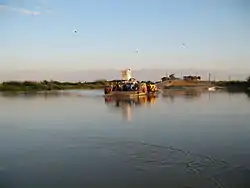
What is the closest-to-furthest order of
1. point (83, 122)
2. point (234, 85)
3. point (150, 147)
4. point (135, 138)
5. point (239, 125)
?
point (150, 147)
point (135, 138)
point (239, 125)
point (83, 122)
point (234, 85)

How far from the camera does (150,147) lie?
4.96 meters

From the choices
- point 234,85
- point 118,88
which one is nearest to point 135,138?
point 118,88

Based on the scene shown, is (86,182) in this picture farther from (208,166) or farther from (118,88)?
(118,88)

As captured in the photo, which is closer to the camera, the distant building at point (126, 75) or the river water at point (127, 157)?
the river water at point (127, 157)

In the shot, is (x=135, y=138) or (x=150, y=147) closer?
(x=150, y=147)

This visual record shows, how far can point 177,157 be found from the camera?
4.34 metres

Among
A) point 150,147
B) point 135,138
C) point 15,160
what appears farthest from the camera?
point 135,138

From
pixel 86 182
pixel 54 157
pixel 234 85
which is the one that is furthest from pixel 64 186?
pixel 234 85

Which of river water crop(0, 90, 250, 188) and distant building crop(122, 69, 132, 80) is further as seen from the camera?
distant building crop(122, 69, 132, 80)

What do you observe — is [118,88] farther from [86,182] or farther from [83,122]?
[86,182]

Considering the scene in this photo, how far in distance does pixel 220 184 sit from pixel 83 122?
5045mm

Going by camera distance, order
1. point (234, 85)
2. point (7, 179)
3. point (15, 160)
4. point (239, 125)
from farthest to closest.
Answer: point (234, 85) → point (239, 125) → point (15, 160) → point (7, 179)

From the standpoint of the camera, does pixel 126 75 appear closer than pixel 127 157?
No

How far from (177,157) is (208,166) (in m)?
0.53
